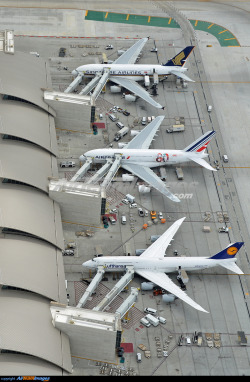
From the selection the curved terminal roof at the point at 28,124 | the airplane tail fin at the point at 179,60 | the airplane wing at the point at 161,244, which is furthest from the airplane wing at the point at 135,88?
the airplane wing at the point at 161,244

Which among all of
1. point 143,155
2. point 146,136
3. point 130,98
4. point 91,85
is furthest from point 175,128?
point 91,85

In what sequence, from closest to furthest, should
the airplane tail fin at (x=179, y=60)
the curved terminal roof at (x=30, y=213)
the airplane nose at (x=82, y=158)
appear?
1. the curved terminal roof at (x=30, y=213)
2. the airplane nose at (x=82, y=158)
3. the airplane tail fin at (x=179, y=60)

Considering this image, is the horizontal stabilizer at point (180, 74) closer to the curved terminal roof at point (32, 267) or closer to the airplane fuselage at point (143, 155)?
the airplane fuselage at point (143, 155)

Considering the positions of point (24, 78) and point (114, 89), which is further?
point (114, 89)

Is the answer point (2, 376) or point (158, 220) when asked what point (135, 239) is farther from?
point (2, 376)

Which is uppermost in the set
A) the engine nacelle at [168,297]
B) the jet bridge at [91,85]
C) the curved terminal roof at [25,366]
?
the jet bridge at [91,85]

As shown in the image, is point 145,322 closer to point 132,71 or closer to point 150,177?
point 150,177

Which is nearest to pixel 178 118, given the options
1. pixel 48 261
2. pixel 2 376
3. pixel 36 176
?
pixel 36 176

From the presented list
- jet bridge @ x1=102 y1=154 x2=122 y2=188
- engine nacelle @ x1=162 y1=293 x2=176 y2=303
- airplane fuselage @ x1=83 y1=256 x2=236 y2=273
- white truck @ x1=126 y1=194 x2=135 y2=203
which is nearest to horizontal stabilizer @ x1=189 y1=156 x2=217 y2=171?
jet bridge @ x1=102 y1=154 x2=122 y2=188
